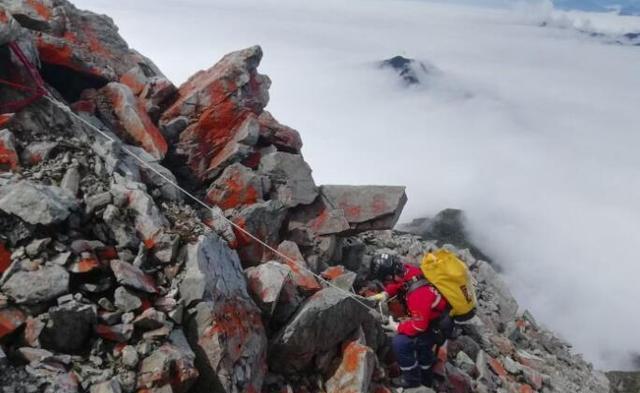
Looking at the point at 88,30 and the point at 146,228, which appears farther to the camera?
the point at 88,30

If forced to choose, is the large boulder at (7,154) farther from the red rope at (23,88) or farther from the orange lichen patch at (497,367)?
the orange lichen patch at (497,367)

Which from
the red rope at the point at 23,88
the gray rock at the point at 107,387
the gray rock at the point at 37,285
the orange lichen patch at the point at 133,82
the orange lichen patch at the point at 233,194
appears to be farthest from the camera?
the orange lichen patch at the point at 133,82

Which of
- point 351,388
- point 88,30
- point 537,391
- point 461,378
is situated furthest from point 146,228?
point 537,391

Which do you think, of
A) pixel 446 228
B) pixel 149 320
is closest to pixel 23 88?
pixel 149 320

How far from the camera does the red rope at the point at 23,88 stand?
1202 centimetres

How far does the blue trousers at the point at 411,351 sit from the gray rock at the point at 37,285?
24.3 ft

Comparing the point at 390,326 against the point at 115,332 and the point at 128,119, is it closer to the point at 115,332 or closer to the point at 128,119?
the point at 115,332

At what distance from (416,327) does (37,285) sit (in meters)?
7.81

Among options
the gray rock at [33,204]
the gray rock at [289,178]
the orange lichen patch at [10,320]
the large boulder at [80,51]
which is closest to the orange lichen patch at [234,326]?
the orange lichen patch at [10,320]

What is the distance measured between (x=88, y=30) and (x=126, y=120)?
201 inches

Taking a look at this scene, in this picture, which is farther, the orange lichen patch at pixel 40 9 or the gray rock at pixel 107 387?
the orange lichen patch at pixel 40 9

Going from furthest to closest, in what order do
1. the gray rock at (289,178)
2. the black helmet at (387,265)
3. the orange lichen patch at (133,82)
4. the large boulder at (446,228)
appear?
1. the large boulder at (446,228)
2. the orange lichen patch at (133,82)
3. the gray rock at (289,178)
4. the black helmet at (387,265)

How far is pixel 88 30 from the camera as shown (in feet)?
59.9

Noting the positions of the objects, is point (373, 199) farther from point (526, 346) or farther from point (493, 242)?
point (493, 242)
